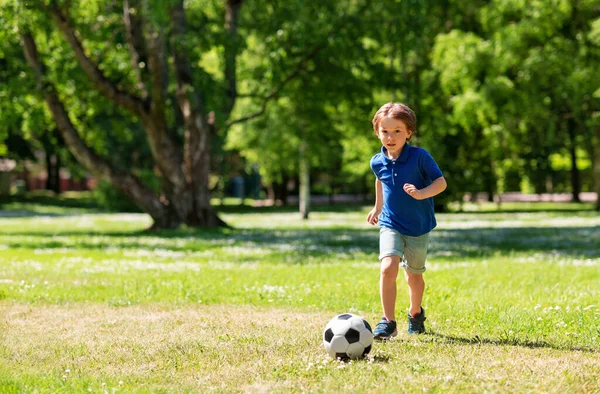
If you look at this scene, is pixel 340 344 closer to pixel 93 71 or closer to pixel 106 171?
pixel 93 71

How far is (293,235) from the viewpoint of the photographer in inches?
878

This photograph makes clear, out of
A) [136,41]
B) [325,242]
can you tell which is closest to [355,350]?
[325,242]

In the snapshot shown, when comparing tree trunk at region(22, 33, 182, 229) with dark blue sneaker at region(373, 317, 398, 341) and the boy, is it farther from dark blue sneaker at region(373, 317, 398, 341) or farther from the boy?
dark blue sneaker at region(373, 317, 398, 341)

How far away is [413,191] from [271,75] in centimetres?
1767

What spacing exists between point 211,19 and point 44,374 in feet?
71.4

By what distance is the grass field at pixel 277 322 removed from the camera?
17.9 feet

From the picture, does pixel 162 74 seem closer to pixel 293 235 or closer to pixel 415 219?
pixel 293 235

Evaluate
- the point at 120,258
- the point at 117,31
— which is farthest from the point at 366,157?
the point at 120,258

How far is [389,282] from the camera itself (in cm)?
704

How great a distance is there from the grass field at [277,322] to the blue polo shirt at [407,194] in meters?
1.11

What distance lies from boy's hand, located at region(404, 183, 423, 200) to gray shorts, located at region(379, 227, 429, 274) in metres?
0.54

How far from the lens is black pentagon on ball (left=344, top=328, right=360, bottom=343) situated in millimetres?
6035

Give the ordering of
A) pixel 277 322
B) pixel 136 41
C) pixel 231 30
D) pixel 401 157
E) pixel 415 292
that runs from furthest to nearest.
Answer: pixel 231 30 < pixel 136 41 < pixel 277 322 < pixel 415 292 < pixel 401 157

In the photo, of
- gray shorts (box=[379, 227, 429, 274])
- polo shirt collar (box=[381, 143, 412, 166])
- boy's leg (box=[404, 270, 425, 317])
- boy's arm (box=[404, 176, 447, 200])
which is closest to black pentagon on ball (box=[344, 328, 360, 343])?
gray shorts (box=[379, 227, 429, 274])
